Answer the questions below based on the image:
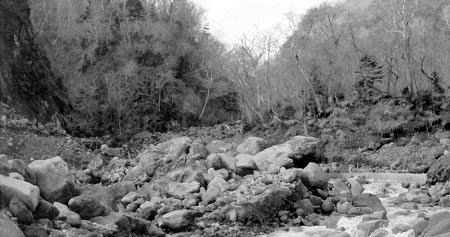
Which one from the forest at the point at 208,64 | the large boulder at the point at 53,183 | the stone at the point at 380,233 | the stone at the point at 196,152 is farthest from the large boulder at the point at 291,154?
Result: the forest at the point at 208,64

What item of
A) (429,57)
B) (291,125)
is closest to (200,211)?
(291,125)

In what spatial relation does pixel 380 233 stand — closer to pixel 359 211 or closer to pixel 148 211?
pixel 359 211

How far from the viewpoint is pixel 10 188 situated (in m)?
7.98

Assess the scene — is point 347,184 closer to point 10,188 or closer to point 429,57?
point 10,188

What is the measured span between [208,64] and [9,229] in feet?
117

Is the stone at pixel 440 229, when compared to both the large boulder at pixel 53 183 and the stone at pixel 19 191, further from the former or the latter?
the large boulder at pixel 53 183

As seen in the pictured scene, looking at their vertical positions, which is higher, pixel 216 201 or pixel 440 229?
pixel 440 229

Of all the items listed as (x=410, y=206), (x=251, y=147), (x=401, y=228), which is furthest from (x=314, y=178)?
(x=251, y=147)

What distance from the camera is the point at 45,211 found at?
8.41m

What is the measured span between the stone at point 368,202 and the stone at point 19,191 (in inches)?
311

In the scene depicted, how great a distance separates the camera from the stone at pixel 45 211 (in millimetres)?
8312

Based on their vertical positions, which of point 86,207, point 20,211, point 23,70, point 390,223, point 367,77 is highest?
point 23,70

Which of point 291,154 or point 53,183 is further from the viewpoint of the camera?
point 291,154

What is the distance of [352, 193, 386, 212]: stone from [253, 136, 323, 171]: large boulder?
3.32m
